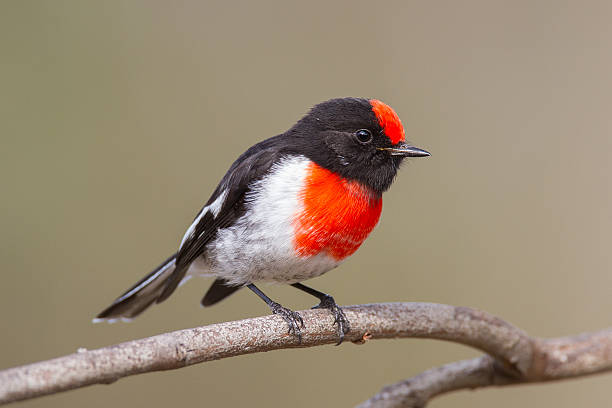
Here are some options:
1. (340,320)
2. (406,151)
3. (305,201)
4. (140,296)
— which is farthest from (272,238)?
(140,296)

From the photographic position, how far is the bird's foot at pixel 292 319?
7.62 ft

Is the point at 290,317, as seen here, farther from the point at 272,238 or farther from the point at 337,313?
the point at 272,238

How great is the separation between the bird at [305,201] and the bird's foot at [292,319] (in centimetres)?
2

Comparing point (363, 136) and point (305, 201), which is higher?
point (363, 136)

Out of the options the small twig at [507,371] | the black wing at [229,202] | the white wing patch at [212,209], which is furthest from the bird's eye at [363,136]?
the small twig at [507,371]

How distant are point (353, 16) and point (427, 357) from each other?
8.45ft

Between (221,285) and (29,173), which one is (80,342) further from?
(221,285)

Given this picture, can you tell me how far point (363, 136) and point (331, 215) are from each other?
15.4 inches

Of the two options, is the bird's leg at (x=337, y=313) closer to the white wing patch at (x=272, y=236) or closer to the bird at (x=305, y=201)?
the bird at (x=305, y=201)

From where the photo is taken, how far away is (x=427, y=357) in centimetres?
426

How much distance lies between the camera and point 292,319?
2389mm

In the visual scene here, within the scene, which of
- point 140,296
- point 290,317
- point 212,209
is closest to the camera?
point 290,317

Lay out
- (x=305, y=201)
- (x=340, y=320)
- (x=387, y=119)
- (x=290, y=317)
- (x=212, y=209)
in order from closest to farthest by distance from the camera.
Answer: (x=290, y=317), (x=340, y=320), (x=305, y=201), (x=387, y=119), (x=212, y=209)

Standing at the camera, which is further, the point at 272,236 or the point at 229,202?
the point at 229,202
